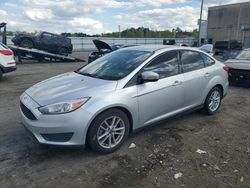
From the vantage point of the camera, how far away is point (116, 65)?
4.46 m

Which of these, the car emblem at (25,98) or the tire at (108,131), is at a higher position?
the car emblem at (25,98)

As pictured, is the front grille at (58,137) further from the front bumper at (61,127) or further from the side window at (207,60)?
the side window at (207,60)

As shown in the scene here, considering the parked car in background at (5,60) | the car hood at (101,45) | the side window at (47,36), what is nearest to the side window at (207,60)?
the parked car in background at (5,60)

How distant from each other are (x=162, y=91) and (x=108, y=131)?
120cm

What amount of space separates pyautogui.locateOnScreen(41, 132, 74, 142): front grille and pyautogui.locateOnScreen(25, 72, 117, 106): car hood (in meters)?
0.44

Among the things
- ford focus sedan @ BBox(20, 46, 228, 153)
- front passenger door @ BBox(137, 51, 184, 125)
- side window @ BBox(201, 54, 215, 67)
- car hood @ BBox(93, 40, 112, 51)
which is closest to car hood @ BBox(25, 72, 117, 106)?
ford focus sedan @ BBox(20, 46, 228, 153)

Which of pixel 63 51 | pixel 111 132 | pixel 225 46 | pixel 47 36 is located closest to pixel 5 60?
pixel 111 132

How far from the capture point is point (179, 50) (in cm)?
489

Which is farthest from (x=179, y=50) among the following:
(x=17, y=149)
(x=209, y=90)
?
(x=17, y=149)

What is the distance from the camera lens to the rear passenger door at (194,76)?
4832 millimetres

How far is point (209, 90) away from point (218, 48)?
2496cm

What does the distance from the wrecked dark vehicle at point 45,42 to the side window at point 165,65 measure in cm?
1556

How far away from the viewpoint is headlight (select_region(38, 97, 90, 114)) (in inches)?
134

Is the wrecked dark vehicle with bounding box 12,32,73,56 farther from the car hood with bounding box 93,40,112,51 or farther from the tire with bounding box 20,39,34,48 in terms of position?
the car hood with bounding box 93,40,112,51
